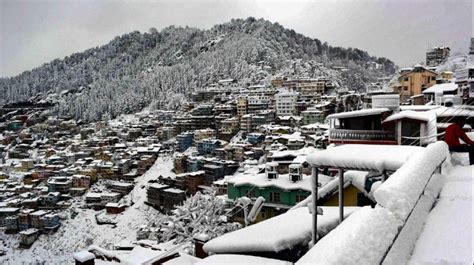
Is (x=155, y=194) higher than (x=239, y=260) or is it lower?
lower

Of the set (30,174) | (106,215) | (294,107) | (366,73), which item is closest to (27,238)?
(106,215)

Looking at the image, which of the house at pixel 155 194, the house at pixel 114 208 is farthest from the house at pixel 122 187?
the house at pixel 155 194

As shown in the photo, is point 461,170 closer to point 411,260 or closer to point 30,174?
point 411,260

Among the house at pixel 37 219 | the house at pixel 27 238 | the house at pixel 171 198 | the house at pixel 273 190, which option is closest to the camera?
the house at pixel 273 190

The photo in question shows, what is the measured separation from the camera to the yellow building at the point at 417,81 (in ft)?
102

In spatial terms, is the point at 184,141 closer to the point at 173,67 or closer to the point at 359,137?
the point at 359,137

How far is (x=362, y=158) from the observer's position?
2459 mm

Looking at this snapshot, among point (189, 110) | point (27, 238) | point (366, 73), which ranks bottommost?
point (27, 238)

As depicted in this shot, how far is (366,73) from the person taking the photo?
9612cm

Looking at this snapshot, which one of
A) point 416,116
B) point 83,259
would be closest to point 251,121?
point 416,116

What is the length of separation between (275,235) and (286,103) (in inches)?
1874

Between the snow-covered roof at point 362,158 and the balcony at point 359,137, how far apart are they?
9375mm

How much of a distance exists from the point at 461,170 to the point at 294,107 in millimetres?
46876

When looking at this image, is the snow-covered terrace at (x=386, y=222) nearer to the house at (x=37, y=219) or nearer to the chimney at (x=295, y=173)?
the chimney at (x=295, y=173)
